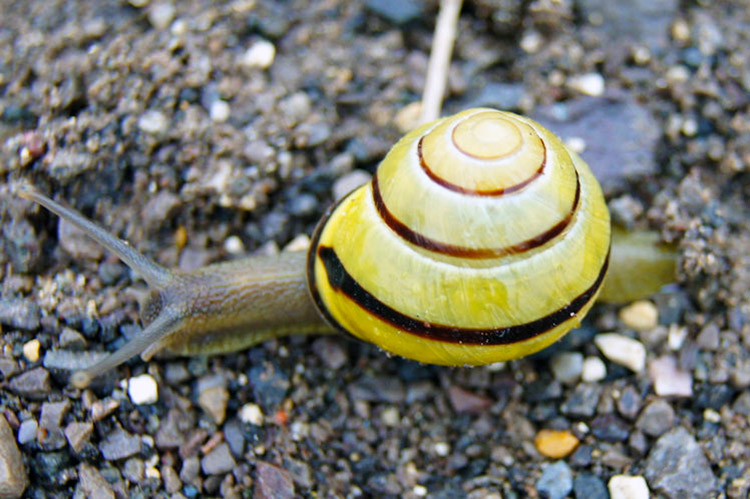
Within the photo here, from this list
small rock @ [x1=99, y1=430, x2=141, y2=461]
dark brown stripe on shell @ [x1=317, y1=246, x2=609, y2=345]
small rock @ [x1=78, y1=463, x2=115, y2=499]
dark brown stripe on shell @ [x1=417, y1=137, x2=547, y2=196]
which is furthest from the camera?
small rock @ [x1=99, y1=430, x2=141, y2=461]

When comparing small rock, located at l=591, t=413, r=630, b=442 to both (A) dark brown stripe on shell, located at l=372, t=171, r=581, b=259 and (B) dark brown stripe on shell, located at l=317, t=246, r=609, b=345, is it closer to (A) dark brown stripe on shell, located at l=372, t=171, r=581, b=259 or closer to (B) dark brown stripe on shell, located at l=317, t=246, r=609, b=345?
(B) dark brown stripe on shell, located at l=317, t=246, r=609, b=345

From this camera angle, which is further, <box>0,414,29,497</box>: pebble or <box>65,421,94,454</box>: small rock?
<box>65,421,94,454</box>: small rock

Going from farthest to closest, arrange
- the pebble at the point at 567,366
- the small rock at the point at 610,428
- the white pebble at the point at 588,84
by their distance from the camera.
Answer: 1. the white pebble at the point at 588,84
2. the pebble at the point at 567,366
3. the small rock at the point at 610,428

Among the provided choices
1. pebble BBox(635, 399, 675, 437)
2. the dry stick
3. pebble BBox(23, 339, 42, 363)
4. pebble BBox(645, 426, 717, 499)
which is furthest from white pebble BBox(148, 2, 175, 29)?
pebble BBox(645, 426, 717, 499)

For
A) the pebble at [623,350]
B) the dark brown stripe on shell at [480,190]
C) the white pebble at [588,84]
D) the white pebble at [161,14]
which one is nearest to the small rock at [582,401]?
the pebble at [623,350]

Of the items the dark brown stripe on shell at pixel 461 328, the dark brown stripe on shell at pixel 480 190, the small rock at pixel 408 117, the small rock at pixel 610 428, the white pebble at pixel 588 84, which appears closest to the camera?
the dark brown stripe on shell at pixel 480 190

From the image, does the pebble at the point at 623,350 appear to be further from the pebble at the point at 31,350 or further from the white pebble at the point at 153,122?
the pebble at the point at 31,350
